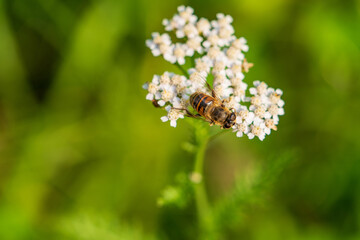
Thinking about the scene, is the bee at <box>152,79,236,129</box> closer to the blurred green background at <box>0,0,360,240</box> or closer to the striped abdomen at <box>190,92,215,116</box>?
the striped abdomen at <box>190,92,215,116</box>

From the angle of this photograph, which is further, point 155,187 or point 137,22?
point 137,22

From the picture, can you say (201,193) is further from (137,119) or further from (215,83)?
(137,119)

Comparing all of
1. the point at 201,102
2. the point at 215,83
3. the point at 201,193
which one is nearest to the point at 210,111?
the point at 201,102

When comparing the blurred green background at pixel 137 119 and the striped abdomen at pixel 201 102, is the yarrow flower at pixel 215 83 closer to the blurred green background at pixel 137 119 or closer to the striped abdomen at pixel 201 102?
the striped abdomen at pixel 201 102

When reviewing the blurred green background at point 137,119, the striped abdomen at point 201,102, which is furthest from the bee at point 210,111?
the blurred green background at point 137,119

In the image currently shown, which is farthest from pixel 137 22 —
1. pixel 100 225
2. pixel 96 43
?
pixel 100 225

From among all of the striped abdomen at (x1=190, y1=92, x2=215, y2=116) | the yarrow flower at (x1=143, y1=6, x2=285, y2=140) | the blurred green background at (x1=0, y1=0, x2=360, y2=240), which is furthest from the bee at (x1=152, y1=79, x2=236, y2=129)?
the blurred green background at (x1=0, y1=0, x2=360, y2=240)

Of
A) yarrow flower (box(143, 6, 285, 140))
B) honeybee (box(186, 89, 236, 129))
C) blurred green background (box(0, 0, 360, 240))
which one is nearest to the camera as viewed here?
honeybee (box(186, 89, 236, 129))

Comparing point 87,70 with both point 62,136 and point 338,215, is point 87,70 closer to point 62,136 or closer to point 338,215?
point 62,136
